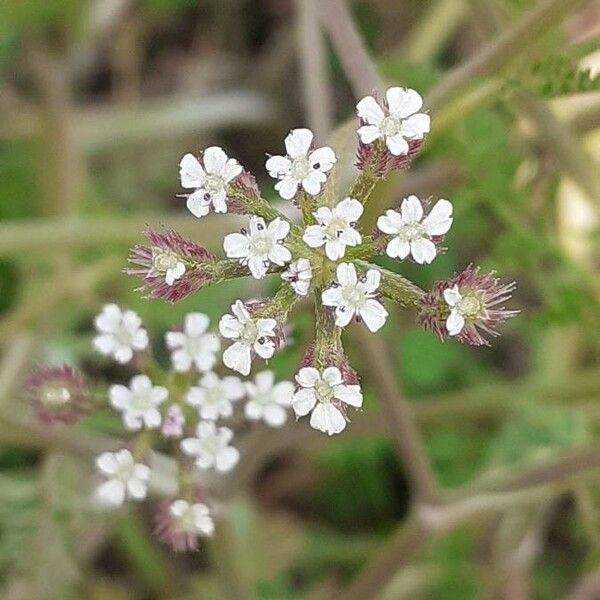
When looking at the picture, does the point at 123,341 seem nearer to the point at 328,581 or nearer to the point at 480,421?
the point at 328,581

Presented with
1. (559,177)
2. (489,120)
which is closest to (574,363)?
(559,177)

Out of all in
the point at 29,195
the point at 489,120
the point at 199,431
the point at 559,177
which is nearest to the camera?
the point at 199,431

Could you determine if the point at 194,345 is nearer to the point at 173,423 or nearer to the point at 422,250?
the point at 173,423

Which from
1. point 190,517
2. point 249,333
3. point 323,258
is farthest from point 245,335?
point 190,517

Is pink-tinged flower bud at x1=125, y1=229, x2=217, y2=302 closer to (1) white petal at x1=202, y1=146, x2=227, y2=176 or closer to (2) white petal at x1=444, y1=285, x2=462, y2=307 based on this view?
(1) white petal at x1=202, y1=146, x2=227, y2=176

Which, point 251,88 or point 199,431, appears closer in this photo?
point 199,431

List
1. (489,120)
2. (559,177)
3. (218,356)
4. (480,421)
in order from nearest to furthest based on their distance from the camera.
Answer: (218,356), (489,120), (559,177), (480,421)

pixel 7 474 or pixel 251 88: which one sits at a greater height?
pixel 251 88

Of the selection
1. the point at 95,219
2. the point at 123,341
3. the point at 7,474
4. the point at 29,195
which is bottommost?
the point at 123,341
